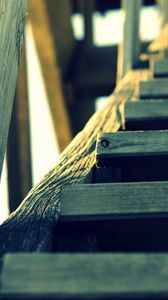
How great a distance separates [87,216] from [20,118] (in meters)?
3.60

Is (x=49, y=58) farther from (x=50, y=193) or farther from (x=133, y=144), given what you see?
(x=50, y=193)

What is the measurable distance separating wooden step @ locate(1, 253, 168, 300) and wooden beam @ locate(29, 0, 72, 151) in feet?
14.1

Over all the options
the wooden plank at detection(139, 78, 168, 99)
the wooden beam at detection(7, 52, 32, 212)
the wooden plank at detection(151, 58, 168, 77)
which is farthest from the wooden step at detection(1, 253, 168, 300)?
the wooden beam at detection(7, 52, 32, 212)

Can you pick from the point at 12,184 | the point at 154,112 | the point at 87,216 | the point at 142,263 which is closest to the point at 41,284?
the point at 142,263

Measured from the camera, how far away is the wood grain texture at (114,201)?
130 centimetres

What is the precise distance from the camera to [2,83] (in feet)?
4.81

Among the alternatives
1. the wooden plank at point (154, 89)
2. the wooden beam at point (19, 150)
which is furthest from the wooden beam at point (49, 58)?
the wooden plank at point (154, 89)

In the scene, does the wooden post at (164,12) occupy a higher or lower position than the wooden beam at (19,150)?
higher

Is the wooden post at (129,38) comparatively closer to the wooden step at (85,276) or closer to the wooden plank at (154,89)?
the wooden plank at (154,89)

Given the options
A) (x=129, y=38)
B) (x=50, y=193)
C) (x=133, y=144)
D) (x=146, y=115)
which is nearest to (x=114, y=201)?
(x=50, y=193)

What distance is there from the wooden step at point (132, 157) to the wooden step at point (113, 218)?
0.20 metres

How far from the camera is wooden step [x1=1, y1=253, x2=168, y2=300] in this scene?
98cm

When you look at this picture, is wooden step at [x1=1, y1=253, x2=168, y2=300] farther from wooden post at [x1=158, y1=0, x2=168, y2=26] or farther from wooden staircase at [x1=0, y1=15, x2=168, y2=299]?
wooden post at [x1=158, y1=0, x2=168, y2=26]

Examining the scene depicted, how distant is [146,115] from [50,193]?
563 millimetres
